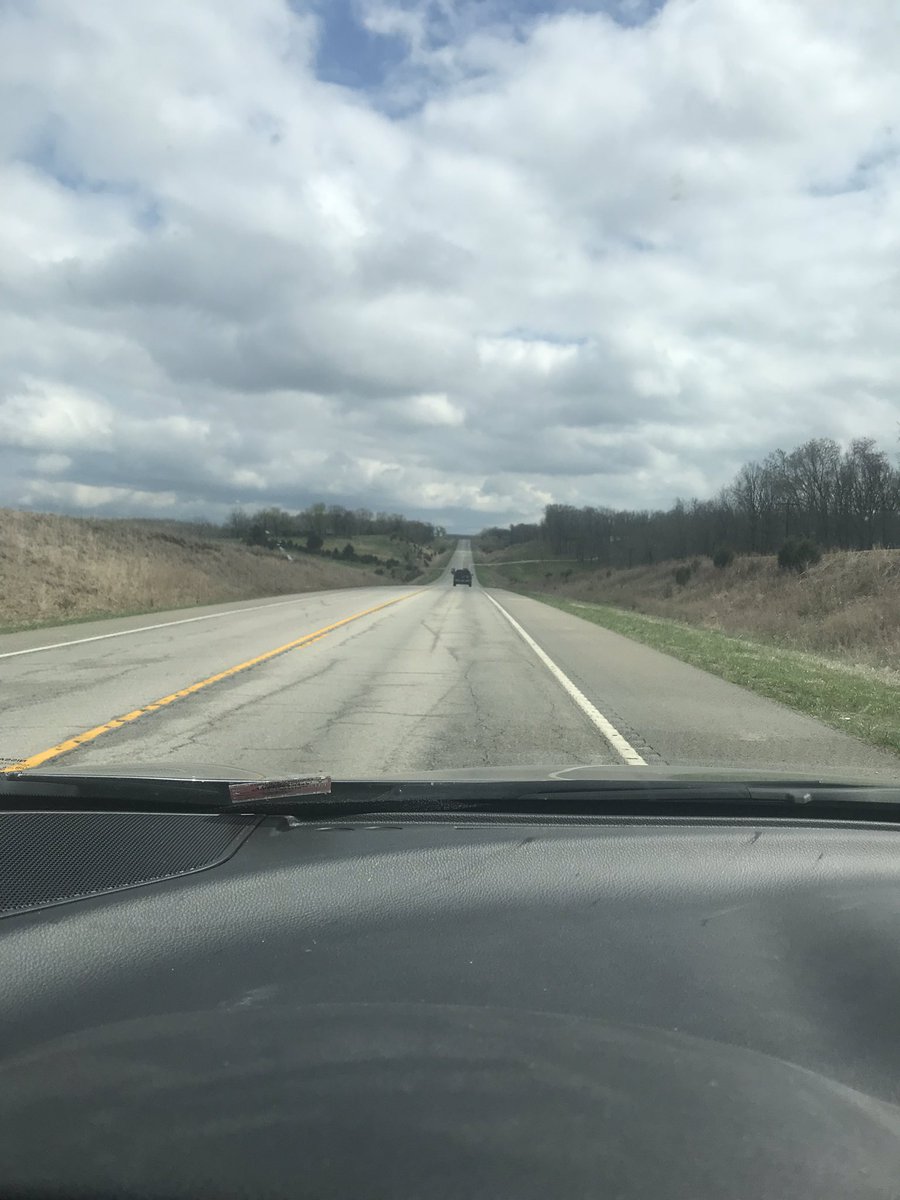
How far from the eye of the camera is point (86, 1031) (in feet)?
7.94

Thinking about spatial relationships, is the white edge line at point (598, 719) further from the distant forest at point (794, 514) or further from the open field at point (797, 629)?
the distant forest at point (794, 514)

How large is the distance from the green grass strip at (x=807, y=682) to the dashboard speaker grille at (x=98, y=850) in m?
7.45

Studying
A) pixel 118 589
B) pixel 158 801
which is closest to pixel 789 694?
pixel 158 801

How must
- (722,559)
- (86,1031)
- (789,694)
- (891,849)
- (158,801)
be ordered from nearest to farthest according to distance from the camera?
(86,1031), (891,849), (158,801), (789,694), (722,559)

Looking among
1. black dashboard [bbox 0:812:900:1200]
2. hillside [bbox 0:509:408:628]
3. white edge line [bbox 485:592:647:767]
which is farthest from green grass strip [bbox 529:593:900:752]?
hillside [bbox 0:509:408:628]

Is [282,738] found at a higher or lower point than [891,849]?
lower

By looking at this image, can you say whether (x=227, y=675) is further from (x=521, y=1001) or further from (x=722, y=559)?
(x=722, y=559)

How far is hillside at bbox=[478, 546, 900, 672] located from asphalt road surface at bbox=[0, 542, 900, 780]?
30.2ft

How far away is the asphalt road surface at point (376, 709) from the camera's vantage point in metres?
8.28

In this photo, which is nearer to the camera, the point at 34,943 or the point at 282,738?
the point at 34,943

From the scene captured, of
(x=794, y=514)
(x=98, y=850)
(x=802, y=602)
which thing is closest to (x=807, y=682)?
(x=98, y=850)

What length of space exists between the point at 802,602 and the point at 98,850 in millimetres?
38457

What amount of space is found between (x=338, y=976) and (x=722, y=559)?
60.4 metres

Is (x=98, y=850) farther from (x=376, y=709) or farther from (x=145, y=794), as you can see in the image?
(x=376, y=709)
